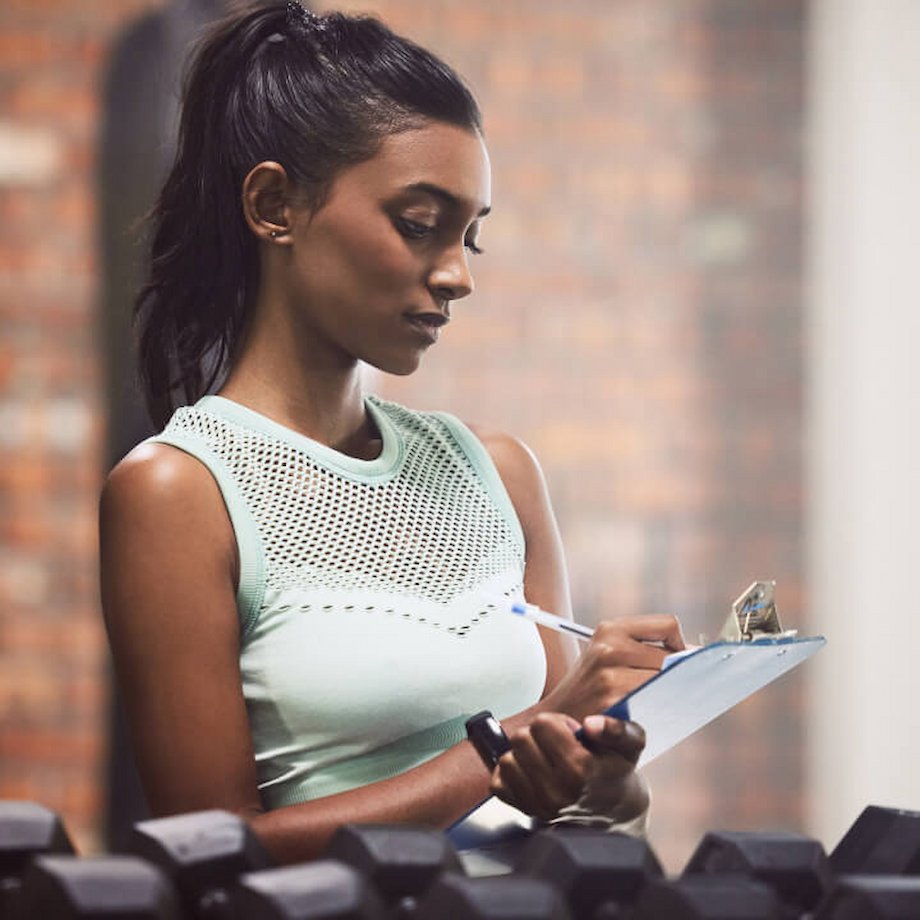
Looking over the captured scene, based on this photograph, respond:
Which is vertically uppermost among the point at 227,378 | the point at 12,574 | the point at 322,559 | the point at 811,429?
the point at 227,378

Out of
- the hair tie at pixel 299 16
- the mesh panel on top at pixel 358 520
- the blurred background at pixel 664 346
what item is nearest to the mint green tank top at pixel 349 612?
the mesh panel on top at pixel 358 520

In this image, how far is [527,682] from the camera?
114 centimetres

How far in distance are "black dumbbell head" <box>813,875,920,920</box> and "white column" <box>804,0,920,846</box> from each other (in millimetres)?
2539

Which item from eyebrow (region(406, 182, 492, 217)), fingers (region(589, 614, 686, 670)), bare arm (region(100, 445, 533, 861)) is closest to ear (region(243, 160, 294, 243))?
eyebrow (region(406, 182, 492, 217))

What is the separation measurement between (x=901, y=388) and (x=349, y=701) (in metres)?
2.26

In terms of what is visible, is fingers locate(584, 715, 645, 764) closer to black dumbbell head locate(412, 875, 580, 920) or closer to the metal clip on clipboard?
the metal clip on clipboard

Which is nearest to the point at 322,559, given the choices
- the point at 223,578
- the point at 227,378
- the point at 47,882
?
the point at 223,578

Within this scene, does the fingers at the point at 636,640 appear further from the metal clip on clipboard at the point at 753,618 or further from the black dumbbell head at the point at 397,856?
the black dumbbell head at the point at 397,856

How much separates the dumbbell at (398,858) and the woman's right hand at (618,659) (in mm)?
345

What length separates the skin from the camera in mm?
963

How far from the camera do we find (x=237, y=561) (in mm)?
1080

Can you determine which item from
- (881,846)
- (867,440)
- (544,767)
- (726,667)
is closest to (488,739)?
(544,767)

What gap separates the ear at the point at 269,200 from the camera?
3.85ft

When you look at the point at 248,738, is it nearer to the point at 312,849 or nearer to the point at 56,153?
the point at 312,849
